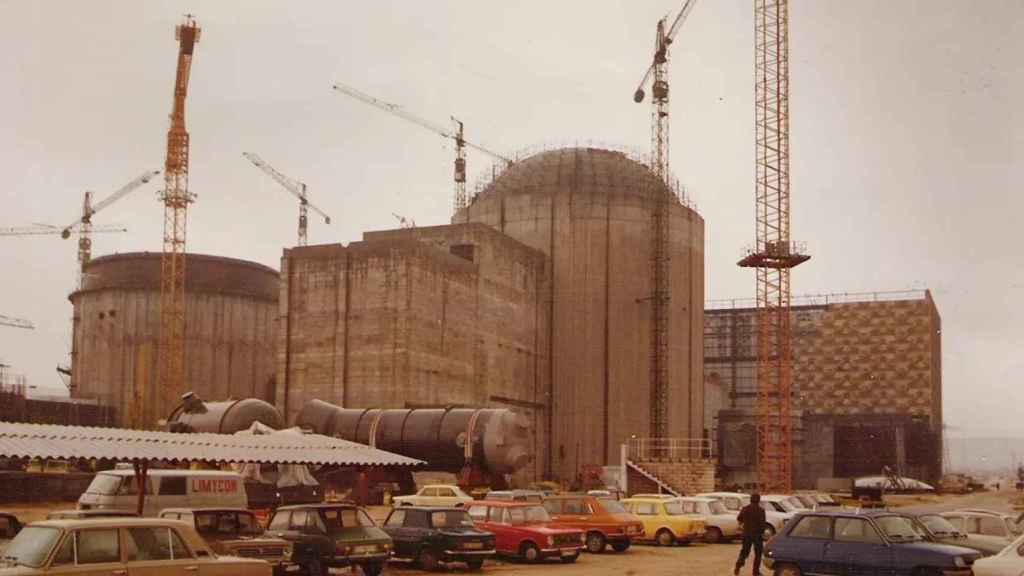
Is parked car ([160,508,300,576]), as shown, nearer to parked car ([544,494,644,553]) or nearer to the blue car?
the blue car

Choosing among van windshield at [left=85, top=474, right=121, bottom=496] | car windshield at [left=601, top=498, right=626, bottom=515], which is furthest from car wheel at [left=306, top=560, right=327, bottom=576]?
car windshield at [left=601, top=498, right=626, bottom=515]

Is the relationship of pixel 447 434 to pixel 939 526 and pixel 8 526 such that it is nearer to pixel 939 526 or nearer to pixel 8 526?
pixel 939 526

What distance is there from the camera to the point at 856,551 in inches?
800

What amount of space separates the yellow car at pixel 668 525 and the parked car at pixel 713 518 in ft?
1.66

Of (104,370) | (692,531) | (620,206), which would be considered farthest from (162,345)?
(692,531)

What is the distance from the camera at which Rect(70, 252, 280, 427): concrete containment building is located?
9594 cm

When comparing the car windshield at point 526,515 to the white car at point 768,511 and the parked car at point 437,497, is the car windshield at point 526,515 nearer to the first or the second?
the white car at point 768,511

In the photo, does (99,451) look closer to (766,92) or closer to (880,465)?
(766,92)

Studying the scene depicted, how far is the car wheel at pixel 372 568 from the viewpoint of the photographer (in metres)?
22.2

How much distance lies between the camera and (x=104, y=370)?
96625 mm

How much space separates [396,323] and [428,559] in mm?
43874

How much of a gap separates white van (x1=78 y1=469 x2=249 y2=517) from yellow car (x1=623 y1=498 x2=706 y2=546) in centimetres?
1135

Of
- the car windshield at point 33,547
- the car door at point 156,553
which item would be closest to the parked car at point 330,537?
the car door at point 156,553

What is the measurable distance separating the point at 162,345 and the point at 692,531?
232 feet
